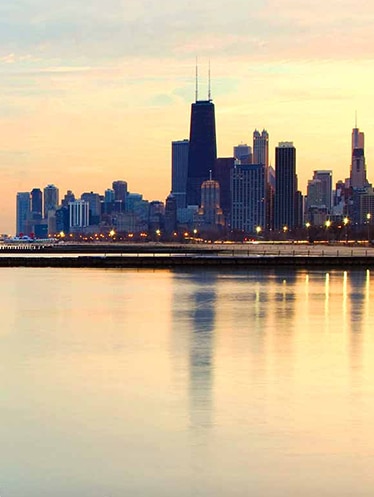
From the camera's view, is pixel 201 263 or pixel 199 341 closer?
pixel 199 341

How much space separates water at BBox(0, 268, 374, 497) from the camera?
46.9ft

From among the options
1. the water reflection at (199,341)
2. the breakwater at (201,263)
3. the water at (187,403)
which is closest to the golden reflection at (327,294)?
the water at (187,403)

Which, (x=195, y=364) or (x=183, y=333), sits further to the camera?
(x=183, y=333)

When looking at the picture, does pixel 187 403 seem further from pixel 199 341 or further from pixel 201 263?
pixel 201 263

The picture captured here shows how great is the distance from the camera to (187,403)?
1998cm

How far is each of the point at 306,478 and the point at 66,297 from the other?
40202 mm

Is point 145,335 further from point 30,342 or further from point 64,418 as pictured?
point 64,418


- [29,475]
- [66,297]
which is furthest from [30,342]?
[66,297]

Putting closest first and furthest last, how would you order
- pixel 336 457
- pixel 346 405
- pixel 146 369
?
pixel 336 457
pixel 346 405
pixel 146 369

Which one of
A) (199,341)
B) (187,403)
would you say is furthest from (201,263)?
(187,403)

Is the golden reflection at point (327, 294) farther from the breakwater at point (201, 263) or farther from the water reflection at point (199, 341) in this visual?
the breakwater at point (201, 263)

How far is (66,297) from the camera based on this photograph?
5344 cm

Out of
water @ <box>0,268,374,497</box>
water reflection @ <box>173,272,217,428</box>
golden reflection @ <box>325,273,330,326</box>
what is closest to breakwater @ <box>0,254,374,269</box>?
golden reflection @ <box>325,273,330,326</box>

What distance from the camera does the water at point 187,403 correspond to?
1430 centimetres
